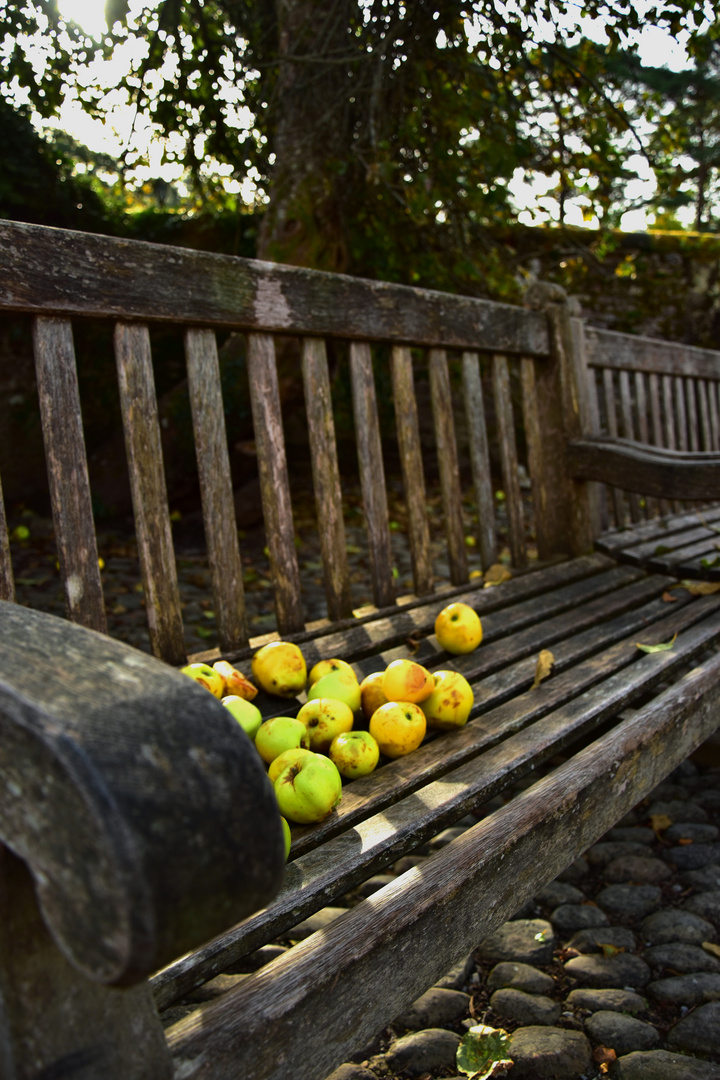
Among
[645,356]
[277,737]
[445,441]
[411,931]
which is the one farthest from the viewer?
[645,356]

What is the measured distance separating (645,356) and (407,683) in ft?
9.45

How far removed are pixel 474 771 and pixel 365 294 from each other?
55.7 inches

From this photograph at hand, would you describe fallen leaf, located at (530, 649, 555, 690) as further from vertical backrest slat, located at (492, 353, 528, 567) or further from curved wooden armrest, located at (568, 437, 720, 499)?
curved wooden armrest, located at (568, 437, 720, 499)

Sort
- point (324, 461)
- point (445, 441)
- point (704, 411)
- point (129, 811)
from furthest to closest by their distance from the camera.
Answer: point (704, 411) → point (445, 441) → point (324, 461) → point (129, 811)

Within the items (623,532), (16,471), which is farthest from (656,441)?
(16,471)

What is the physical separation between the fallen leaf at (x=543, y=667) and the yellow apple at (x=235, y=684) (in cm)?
70

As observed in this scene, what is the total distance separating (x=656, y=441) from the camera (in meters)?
3.77

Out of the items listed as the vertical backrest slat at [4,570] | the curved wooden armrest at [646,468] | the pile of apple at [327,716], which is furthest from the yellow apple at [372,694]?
the curved wooden armrest at [646,468]

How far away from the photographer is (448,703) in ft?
5.11

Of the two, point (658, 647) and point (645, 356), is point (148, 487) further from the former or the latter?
point (645, 356)

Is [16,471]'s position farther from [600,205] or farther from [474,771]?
[474,771]

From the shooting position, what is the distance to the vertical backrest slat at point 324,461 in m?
2.10

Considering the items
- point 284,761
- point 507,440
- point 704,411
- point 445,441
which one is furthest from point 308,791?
point 704,411

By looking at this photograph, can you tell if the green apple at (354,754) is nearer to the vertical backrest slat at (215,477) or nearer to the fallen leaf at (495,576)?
the vertical backrest slat at (215,477)
